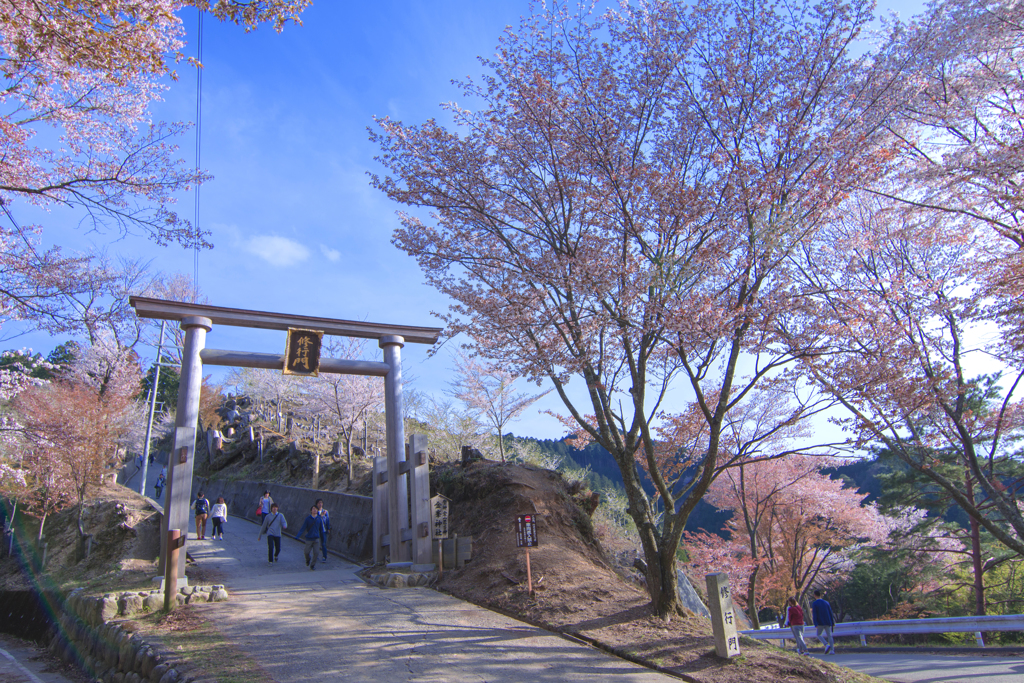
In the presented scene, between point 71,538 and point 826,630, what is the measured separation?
57.8ft

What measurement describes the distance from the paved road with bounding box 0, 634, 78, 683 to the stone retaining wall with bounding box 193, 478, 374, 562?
575 cm

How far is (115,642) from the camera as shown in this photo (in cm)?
732

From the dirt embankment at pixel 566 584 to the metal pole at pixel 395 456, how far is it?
1.38m

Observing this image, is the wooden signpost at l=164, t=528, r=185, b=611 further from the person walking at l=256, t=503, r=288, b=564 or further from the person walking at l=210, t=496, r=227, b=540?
the person walking at l=210, t=496, r=227, b=540

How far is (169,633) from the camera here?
7.13 meters

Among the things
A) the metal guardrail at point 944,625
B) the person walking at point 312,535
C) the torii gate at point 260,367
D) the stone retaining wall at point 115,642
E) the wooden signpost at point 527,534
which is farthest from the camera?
the person walking at point 312,535

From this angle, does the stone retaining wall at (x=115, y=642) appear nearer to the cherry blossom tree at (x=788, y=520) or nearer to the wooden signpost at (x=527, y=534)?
the wooden signpost at (x=527, y=534)

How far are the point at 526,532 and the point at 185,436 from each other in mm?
6474

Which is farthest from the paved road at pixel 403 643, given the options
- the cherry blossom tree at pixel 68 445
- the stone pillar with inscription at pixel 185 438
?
the cherry blossom tree at pixel 68 445

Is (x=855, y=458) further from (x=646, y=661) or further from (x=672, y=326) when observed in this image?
(x=646, y=661)

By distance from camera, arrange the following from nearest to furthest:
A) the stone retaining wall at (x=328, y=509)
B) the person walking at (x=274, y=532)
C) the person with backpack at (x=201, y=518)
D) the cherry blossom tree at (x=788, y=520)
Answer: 1. the person walking at (x=274, y=532)
2. the stone retaining wall at (x=328, y=509)
3. the person with backpack at (x=201, y=518)
4. the cherry blossom tree at (x=788, y=520)

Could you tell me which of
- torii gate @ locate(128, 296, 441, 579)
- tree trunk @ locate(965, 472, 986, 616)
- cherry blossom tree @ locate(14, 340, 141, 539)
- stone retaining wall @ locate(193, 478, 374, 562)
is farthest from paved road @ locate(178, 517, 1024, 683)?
tree trunk @ locate(965, 472, 986, 616)

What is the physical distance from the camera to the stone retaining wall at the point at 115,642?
6094 millimetres

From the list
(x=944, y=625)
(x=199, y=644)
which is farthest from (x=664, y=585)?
(x=944, y=625)
